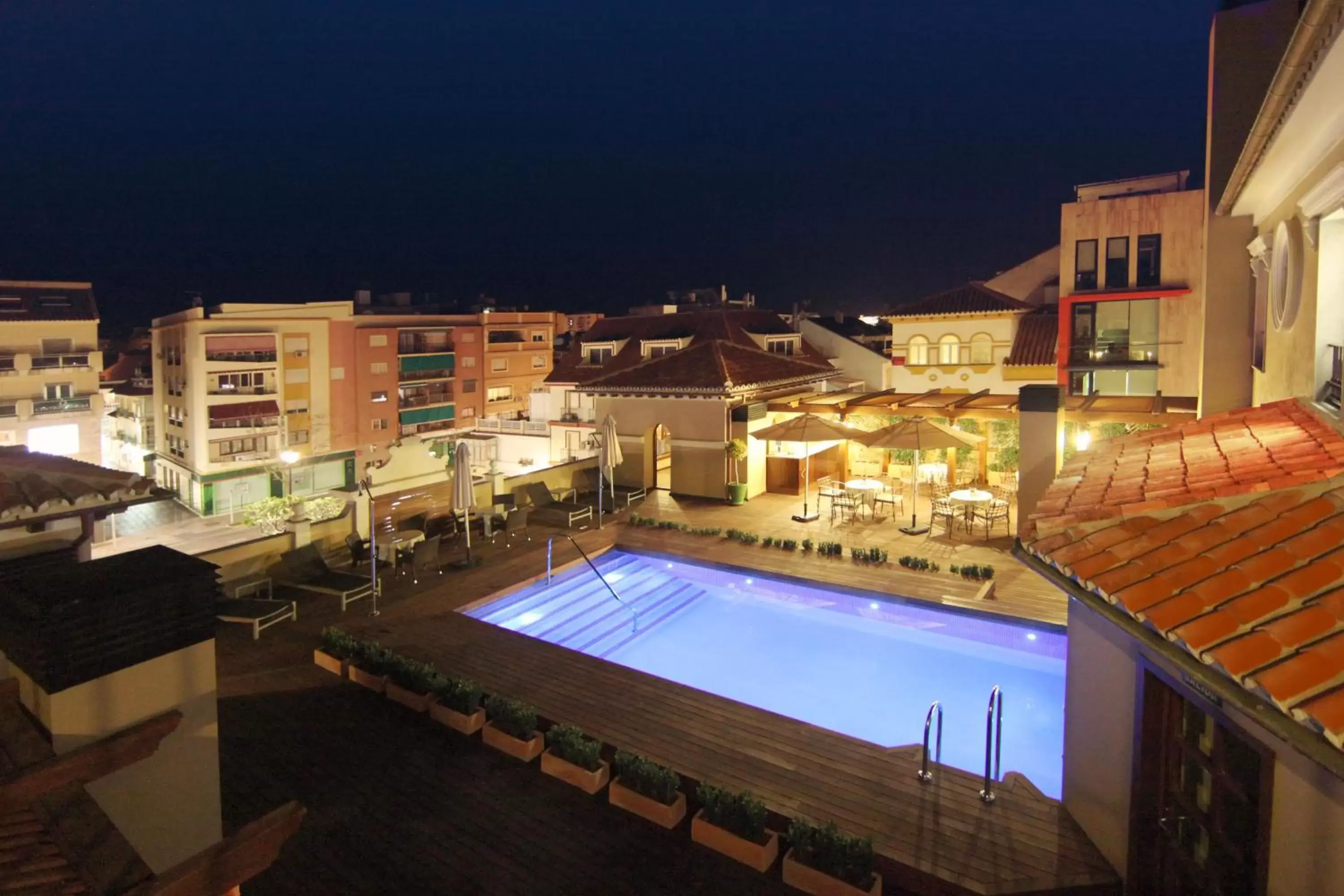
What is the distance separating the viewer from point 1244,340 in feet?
35.9

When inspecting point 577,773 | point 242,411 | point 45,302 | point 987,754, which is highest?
point 45,302

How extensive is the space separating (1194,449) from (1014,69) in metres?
64.6

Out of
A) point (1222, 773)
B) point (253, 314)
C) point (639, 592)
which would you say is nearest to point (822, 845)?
point (1222, 773)

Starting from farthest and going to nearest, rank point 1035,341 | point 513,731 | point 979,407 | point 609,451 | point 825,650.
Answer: point 1035,341
point 609,451
point 979,407
point 825,650
point 513,731

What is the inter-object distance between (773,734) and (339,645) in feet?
18.9

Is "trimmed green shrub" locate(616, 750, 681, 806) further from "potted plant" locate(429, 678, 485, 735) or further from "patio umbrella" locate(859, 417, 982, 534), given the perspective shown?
"patio umbrella" locate(859, 417, 982, 534)

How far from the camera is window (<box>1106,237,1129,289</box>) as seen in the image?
91.4 feet

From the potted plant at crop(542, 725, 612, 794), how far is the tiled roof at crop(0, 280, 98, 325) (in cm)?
4848

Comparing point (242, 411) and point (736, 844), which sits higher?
point (242, 411)

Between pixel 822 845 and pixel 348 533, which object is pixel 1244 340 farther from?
pixel 348 533

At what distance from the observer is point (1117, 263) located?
28031 mm

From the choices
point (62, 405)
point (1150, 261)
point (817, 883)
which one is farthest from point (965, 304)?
point (62, 405)

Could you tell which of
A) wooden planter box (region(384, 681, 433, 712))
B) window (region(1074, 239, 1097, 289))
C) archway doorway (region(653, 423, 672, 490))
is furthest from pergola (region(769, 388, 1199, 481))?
wooden planter box (region(384, 681, 433, 712))

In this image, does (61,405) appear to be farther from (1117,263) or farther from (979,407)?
(1117,263)
